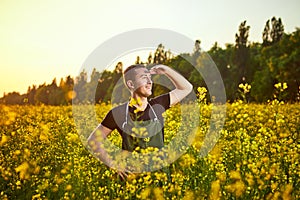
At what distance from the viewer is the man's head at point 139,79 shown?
3.87 meters

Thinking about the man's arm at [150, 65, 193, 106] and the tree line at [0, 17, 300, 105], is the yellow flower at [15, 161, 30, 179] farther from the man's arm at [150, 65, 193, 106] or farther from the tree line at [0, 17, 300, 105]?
the tree line at [0, 17, 300, 105]

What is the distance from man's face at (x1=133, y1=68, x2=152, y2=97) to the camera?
12.7 ft

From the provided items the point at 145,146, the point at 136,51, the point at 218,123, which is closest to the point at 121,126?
the point at 145,146

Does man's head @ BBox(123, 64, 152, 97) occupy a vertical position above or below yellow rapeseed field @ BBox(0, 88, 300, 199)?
above

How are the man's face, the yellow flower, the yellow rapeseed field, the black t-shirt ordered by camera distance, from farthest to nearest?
1. the black t-shirt
2. the man's face
3. the yellow flower
4. the yellow rapeseed field

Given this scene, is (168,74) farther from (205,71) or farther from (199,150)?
(205,71)

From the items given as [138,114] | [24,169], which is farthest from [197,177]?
[24,169]

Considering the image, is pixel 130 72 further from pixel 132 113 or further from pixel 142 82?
pixel 132 113

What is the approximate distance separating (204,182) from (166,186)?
48cm

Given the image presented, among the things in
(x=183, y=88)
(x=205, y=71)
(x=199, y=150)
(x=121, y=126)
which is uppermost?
(x=205, y=71)

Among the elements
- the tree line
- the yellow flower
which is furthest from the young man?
the tree line

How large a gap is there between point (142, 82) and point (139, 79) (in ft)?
0.14

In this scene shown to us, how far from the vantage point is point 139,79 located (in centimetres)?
389

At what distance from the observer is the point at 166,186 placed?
311 cm
